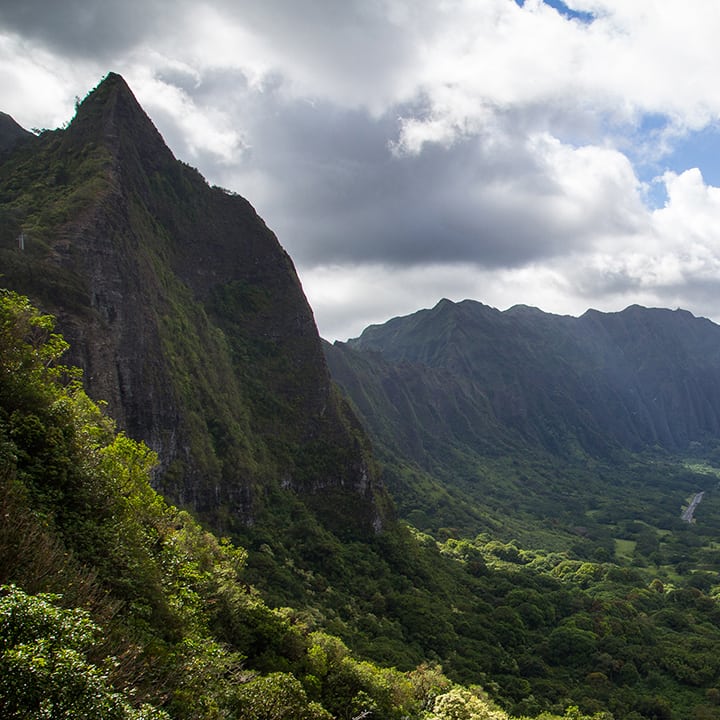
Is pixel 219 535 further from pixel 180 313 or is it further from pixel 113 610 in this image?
pixel 113 610

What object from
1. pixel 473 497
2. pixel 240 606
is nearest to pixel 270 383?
pixel 240 606

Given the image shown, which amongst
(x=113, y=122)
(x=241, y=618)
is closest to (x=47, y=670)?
(x=241, y=618)

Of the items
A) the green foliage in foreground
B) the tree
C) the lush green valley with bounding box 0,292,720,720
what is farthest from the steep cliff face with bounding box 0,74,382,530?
the tree

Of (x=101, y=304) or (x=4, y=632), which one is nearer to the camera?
(x=4, y=632)

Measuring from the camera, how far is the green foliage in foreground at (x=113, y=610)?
10.8 m

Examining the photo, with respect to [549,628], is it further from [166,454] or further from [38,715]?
[38,715]

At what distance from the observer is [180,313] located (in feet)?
275

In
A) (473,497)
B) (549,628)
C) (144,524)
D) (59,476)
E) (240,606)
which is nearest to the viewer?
(59,476)

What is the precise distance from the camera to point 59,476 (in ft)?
71.5

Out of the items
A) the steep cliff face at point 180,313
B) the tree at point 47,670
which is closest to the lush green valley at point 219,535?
the tree at point 47,670

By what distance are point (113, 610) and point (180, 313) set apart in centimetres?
7180

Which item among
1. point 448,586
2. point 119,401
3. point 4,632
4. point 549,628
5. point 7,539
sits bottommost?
point 549,628

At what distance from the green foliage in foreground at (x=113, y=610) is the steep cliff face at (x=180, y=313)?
30452 millimetres

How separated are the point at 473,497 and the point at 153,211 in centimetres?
14420
